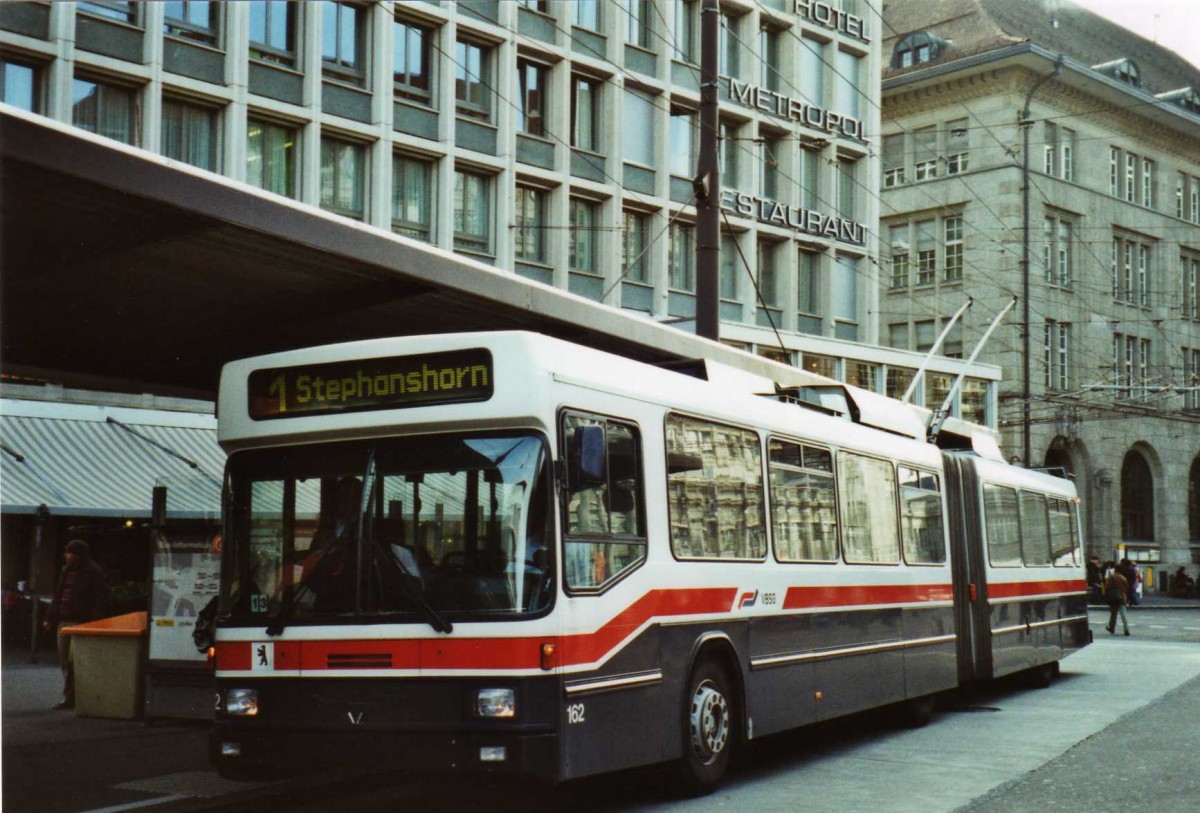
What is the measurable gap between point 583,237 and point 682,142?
4.48m

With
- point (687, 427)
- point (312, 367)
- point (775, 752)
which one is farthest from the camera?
point (775, 752)

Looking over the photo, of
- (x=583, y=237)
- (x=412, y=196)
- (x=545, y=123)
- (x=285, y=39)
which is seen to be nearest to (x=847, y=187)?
(x=583, y=237)

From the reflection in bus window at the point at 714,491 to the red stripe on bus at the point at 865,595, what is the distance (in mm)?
710

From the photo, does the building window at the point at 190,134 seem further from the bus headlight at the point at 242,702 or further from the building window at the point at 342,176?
the bus headlight at the point at 242,702

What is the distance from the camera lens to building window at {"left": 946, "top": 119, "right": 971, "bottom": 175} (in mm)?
58219

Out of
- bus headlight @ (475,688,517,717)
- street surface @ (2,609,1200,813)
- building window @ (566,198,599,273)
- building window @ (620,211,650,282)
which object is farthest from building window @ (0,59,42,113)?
bus headlight @ (475,688,517,717)

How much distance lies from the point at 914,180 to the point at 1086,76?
7099 mm

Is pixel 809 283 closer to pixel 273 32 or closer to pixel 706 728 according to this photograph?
pixel 273 32

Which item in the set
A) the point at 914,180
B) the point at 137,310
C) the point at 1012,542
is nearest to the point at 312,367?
the point at 137,310

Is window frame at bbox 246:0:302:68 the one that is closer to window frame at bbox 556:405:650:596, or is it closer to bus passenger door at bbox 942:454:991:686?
bus passenger door at bbox 942:454:991:686

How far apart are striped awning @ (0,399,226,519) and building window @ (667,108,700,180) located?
52.9 ft

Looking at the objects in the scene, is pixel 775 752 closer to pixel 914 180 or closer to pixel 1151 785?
pixel 1151 785

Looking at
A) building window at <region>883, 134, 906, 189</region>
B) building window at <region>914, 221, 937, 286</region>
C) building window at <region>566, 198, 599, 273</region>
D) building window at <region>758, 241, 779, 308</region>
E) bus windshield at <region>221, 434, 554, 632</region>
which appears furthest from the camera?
building window at <region>883, 134, 906, 189</region>

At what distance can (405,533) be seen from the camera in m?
8.19
